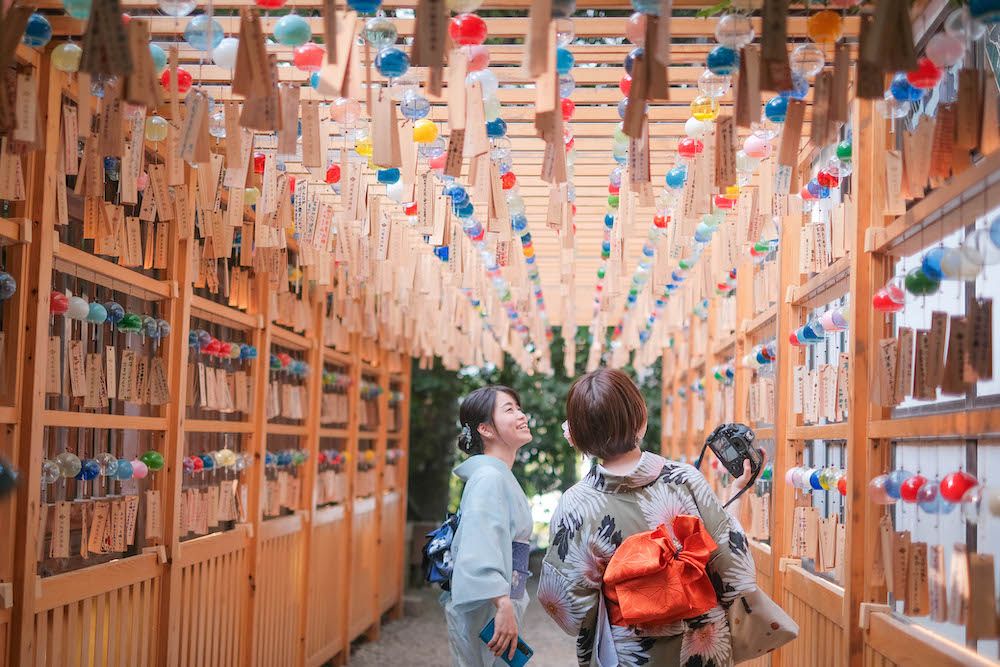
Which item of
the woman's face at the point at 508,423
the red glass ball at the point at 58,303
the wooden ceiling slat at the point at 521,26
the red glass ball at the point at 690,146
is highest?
the wooden ceiling slat at the point at 521,26

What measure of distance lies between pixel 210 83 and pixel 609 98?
1238 mm

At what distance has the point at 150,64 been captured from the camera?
1871mm

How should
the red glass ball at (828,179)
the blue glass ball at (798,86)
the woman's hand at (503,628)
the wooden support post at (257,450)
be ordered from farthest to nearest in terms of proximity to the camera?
the wooden support post at (257,450) < the red glass ball at (828,179) < the woman's hand at (503,628) < the blue glass ball at (798,86)

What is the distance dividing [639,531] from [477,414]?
0.94m

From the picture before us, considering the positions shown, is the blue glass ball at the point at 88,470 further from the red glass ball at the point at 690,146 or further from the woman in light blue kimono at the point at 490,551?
the red glass ball at the point at 690,146

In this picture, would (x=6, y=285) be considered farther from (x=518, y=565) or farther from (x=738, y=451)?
(x=738, y=451)

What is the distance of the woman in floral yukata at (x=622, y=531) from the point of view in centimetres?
234

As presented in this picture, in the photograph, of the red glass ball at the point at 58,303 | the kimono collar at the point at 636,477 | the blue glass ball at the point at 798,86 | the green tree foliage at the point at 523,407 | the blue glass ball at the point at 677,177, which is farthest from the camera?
the green tree foliage at the point at 523,407

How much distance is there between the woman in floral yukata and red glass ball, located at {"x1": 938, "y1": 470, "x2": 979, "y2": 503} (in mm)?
499

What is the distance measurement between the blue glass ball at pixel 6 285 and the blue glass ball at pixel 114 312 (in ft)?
1.83

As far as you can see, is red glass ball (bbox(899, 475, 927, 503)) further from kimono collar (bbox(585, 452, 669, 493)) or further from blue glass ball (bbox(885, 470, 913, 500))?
kimono collar (bbox(585, 452, 669, 493))

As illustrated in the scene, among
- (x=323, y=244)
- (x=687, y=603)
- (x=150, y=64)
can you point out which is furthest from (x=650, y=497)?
(x=323, y=244)

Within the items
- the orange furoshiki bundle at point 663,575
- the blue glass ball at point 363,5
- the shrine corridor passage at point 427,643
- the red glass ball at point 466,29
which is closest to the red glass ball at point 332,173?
the red glass ball at point 466,29

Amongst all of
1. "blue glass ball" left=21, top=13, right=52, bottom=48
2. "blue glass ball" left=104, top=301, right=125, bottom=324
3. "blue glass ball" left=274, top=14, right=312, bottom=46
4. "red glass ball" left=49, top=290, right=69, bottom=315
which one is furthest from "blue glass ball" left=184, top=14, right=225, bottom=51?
"blue glass ball" left=104, top=301, right=125, bottom=324
